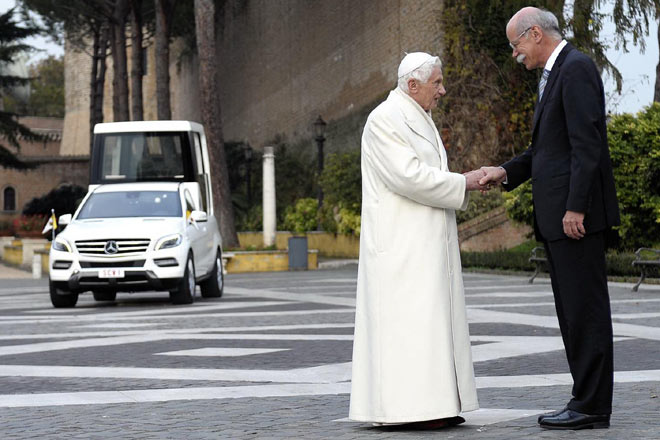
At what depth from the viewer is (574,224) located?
536cm

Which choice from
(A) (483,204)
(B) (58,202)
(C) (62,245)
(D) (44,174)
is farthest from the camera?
(D) (44,174)

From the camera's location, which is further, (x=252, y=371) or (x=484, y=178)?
(x=252, y=371)

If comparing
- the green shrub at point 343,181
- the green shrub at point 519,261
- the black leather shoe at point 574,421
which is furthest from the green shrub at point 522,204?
the black leather shoe at point 574,421

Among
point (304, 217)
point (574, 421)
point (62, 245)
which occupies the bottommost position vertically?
point (574, 421)

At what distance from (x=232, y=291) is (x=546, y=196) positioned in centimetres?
1364

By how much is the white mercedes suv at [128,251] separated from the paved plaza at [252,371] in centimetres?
39

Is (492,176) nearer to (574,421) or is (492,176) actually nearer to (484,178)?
(484,178)

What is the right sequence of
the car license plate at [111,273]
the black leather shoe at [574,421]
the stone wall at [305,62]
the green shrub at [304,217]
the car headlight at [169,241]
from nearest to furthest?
the black leather shoe at [574,421]
the car license plate at [111,273]
the car headlight at [169,241]
the stone wall at [305,62]
the green shrub at [304,217]

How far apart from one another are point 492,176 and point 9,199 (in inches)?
2777

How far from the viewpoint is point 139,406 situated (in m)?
6.50

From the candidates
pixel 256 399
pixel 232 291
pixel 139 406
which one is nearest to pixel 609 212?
pixel 256 399

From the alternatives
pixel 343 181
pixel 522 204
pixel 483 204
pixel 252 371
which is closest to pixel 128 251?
pixel 252 371

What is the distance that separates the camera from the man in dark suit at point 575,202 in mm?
5367

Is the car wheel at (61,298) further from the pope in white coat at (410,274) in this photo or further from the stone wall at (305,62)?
the stone wall at (305,62)
